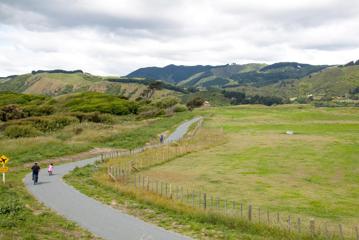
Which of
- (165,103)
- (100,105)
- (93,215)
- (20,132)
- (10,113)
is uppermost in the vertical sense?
(100,105)

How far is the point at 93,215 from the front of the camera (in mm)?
26766

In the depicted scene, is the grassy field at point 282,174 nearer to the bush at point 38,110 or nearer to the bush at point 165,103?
the bush at point 38,110

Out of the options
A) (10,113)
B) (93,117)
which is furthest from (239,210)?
(10,113)

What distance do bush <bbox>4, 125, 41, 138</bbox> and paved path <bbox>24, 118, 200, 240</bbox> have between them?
44.6 meters

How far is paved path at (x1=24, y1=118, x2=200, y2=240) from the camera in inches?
896

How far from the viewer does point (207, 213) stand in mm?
26938

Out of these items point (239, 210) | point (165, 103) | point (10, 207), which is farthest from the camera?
point (165, 103)

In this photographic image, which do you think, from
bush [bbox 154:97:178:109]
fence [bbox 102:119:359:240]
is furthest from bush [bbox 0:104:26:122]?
bush [bbox 154:97:178:109]

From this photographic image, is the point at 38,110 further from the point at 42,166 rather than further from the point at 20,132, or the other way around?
the point at 42,166

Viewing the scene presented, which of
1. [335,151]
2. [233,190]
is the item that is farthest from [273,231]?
[335,151]

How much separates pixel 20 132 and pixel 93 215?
6104 cm

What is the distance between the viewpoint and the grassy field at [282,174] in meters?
34.7

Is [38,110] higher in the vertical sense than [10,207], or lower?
higher

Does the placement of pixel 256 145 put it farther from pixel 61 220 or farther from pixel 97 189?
pixel 61 220
